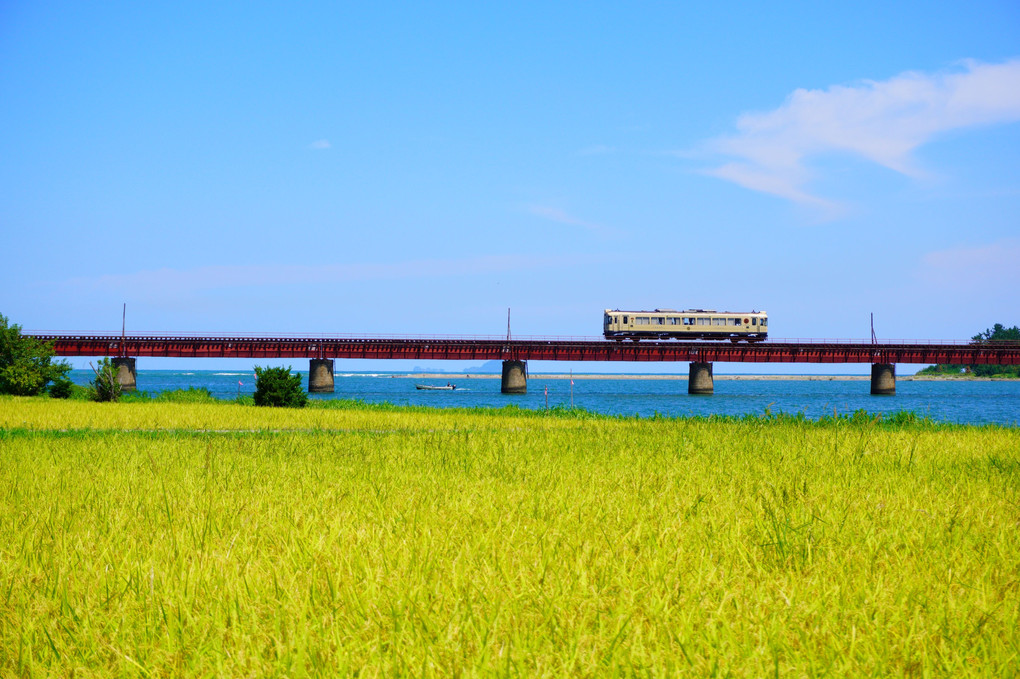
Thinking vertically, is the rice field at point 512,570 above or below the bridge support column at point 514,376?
above

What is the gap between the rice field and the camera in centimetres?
340

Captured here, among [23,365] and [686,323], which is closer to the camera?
[23,365]

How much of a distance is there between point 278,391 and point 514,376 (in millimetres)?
55018

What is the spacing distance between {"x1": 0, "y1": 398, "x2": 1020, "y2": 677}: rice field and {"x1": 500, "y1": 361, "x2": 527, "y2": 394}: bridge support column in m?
77.8

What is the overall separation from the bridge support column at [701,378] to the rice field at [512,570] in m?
78.8

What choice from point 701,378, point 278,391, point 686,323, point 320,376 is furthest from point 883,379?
point 278,391

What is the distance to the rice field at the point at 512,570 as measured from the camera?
134 inches

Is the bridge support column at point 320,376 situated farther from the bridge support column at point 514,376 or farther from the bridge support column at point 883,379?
the bridge support column at point 883,379

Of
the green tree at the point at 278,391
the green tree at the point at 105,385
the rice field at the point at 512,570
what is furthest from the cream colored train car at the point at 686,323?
the rice field at the point at 512,570

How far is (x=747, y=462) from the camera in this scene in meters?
10.3

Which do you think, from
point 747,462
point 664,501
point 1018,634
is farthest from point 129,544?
point 747,462

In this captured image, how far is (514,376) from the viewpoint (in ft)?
289

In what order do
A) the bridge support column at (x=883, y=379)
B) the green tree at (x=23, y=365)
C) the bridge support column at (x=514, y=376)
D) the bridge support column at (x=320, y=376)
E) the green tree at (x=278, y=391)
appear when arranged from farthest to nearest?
the bridge support column at (x=883, y=379) < the bridge support column at (x=514, y=376) < the bridge support column at (x=320, y=376) < the green tree at (x=23, y=365) < the green tree at (x=278, y=391)

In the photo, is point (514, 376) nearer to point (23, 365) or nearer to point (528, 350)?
point (528, 350)
